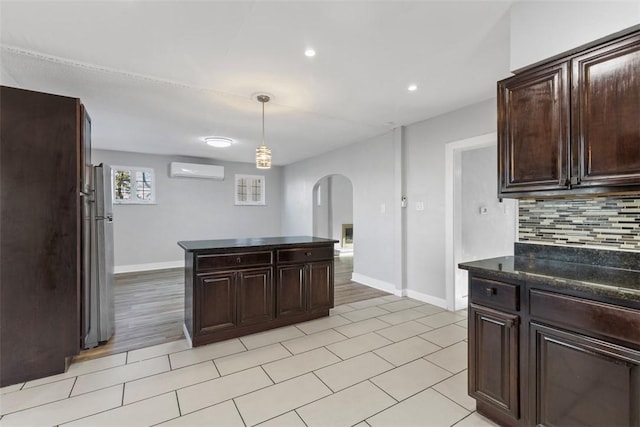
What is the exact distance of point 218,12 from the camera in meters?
1.96

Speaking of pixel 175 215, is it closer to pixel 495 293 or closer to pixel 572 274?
pixel 495 293

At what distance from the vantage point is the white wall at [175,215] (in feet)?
20.5

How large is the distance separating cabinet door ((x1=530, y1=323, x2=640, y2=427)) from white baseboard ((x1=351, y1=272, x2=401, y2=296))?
2.98 metres

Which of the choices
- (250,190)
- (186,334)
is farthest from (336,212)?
(186,334)

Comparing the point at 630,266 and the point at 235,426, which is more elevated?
the point at 630,266

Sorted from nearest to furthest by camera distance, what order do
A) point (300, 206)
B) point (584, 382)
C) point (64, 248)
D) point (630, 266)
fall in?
point (584, 382) < point (630, 266) < point (64, 248) < point (300, 206)

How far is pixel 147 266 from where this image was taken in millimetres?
6453

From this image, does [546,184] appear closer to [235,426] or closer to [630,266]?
[630,266]

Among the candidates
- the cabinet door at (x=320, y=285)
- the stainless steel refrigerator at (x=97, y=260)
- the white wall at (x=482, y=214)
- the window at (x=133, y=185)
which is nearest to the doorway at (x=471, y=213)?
the white wall at (x=482, y=214)

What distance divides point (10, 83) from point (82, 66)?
0.95 meters

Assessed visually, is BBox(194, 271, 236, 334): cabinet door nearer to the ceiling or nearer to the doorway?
the ceiling

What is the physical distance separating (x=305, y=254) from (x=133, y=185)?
494 centimetres

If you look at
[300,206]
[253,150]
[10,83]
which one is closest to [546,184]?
[10,83]

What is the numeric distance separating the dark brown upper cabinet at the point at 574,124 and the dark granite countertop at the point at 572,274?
44 cm
